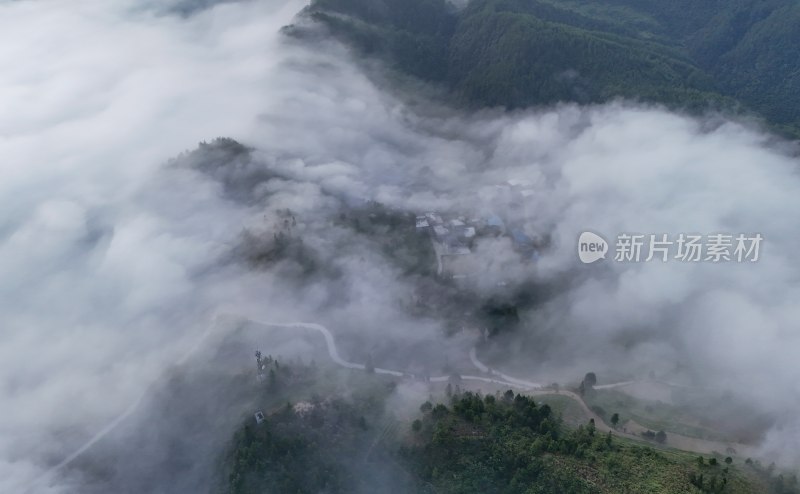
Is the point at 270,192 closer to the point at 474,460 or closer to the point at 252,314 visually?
the point at 252,314

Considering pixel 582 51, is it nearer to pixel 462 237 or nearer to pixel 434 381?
pixel 462 237

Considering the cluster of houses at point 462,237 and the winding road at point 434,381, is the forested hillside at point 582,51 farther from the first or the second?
the winding road at point 434,381

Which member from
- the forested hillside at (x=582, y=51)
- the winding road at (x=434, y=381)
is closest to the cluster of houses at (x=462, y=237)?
the winding road at (x=434, y=381)

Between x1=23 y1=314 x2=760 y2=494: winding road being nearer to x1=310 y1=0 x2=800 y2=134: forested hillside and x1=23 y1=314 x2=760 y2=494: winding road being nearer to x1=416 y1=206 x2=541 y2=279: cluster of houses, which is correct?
x1=416 y1=206 x2=541 y2=279: cluster of houses

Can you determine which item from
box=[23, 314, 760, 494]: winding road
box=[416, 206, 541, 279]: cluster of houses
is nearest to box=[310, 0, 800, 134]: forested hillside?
box=[416, 206, 541, 279]: cluster of houses

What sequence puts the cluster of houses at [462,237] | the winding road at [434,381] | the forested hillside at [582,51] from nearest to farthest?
the winding road at [434,381]
the cluster of houses at [462,237]
the forested hillside at [582,51]

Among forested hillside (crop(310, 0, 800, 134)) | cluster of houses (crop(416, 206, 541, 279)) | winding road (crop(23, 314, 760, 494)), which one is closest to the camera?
winding road (crop(23, 314, 760, 494))

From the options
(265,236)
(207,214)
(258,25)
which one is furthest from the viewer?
(258,25)

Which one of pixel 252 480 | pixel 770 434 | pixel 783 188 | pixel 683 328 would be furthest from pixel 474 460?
pixel 783 188
